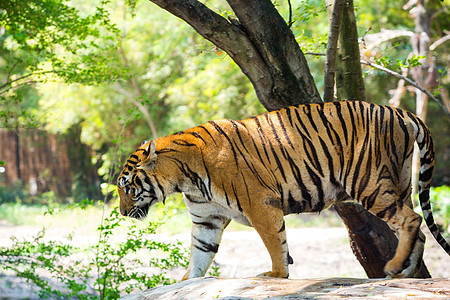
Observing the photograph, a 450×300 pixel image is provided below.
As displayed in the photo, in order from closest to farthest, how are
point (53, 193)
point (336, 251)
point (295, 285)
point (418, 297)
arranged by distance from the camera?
point (418, 297), point (295, 285), point (336, 251), point (53, 193)

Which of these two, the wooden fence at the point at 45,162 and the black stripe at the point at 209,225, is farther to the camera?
the wooden fence at the point at 45,162

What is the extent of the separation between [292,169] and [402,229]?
87cm

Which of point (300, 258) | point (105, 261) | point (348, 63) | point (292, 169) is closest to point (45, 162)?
point (300, 258)

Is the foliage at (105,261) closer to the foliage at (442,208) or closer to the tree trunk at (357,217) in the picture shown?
the tree trunk at (357,217)

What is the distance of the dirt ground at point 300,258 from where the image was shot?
8422mm

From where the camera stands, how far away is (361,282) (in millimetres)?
3543

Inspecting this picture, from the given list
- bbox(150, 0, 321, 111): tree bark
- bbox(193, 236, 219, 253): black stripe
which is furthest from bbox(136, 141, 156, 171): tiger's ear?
bbox(150, 0, 321, 111): tree bark

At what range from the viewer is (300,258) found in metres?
9.77

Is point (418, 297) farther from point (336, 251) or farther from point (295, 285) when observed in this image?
point (336, 251)

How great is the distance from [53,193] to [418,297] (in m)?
17.5

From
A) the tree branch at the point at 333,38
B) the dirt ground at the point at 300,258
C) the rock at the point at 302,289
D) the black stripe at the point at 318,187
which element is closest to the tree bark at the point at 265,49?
the tree branch at the point at 333,38

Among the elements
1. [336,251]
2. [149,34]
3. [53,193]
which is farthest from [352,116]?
[53,193]

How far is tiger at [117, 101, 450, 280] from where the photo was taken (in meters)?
3.76

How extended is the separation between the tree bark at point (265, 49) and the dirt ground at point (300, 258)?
13.4 ft
